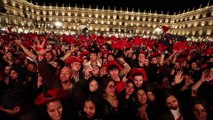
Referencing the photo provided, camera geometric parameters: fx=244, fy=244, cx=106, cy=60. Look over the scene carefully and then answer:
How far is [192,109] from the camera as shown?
4758 mm

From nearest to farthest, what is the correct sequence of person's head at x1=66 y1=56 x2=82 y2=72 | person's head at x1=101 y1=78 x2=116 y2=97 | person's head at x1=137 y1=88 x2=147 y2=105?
person's head at x1=137 y1=88 x2=147 y2=105 → person's head at x1=101 y1=78 x2=116 y2=97 → person's head at x1=66 y1=56 x2=82 y2=72

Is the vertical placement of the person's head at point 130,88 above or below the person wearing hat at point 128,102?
above

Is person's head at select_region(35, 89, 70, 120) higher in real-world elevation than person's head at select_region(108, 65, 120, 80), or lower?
lower

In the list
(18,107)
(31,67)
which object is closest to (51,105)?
(18,107)

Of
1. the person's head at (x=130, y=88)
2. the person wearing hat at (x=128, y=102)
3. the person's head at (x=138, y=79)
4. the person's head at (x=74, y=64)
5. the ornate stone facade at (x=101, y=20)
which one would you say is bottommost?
the person wearing hat at (x=128, y=102)

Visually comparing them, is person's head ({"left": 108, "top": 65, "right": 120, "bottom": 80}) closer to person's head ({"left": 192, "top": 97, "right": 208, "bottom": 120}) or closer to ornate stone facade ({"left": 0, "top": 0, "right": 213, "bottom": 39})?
person's head ({"left": 192, "top": 97, "right": 208, "bottom": 120})

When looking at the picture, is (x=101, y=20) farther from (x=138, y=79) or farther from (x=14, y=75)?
(x=138, y=79)

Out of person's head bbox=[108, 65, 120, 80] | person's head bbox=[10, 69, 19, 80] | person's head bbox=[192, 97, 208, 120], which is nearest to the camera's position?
person's head bbox=[192, 97, 208, 120]

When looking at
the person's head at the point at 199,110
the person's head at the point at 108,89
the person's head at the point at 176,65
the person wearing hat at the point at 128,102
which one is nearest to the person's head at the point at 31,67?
the person's head at the point at 108,89

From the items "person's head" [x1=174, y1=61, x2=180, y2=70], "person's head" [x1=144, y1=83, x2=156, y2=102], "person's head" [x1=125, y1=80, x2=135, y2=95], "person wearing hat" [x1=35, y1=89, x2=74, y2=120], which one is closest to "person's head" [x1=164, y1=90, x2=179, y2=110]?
"person's head" [x1=144, y1=83, x2=156, y2=102]

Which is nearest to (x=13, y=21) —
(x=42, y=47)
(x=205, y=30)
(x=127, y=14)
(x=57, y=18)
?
(x=57, y=18)

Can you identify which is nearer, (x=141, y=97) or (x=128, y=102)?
(x=141, y=97)

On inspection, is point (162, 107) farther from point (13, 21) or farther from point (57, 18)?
point (57, 18)

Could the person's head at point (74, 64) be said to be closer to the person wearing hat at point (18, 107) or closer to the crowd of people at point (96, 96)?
the crowd of people at point (96, 96)
